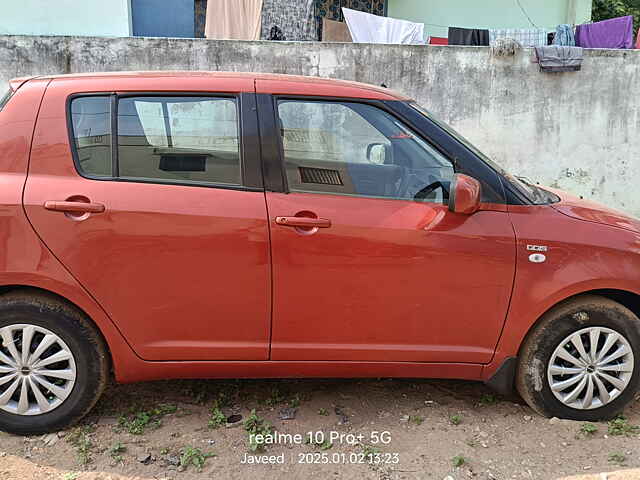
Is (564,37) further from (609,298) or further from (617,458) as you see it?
(617,458)

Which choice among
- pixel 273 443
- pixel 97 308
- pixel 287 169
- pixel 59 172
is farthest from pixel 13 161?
pixel 273 443

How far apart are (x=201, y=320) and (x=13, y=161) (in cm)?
123

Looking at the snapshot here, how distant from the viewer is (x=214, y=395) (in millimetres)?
3453

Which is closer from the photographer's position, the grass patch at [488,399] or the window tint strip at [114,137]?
the window tint strip at [114,137]

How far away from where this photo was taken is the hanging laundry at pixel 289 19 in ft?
31.2

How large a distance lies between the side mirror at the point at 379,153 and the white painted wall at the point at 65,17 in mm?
7370

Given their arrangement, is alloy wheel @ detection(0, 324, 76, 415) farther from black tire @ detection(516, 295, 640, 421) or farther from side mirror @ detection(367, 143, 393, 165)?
black tire @ detection(516, 295, 640, 421)

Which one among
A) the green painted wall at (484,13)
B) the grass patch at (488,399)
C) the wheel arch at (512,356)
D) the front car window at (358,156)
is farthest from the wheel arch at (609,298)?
the green painted wall at (484,13)

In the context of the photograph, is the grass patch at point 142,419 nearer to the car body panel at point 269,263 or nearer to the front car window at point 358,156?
the car body panel at point 269,263

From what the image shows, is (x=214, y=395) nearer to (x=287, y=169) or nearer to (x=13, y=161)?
(x=287, y=169)

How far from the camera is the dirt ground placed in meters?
2.79

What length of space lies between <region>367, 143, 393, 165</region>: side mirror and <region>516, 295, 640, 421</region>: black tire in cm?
119

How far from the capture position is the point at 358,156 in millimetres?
3129

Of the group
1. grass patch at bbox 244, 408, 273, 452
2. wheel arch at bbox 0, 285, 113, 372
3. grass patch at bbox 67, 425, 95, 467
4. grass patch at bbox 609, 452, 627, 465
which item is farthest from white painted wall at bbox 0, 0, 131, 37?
grass patch at bbox 609, 452, 627, 465
